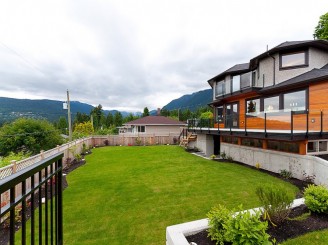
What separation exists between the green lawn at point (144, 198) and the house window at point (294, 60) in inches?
300

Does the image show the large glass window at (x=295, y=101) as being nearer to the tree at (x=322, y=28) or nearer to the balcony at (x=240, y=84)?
the balcony at (x=240, y=84)

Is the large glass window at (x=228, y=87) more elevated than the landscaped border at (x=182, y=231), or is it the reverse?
the large glass window at (x=228, y=87)

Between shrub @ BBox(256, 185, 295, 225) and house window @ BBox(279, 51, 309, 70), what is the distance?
479 inches

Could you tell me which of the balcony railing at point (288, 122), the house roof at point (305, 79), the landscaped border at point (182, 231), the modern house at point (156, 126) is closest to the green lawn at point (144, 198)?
the landscaped border at point (182, 231)

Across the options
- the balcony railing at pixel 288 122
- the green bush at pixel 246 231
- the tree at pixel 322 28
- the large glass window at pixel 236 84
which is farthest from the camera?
the tree at pixel 322 28

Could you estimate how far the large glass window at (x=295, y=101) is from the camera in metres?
11.9

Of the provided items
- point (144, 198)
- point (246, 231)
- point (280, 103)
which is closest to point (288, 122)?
point (280, 103)

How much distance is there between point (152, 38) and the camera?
16672 millimetres

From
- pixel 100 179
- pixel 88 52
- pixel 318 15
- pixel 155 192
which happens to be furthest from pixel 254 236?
pixel 318 15

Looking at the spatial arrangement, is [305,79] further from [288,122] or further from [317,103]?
[288,122]

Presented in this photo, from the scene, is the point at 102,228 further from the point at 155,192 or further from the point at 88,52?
the point at 88,52

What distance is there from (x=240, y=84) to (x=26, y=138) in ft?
82.9

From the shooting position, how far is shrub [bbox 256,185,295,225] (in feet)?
14.2

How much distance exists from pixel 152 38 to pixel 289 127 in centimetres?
1216
